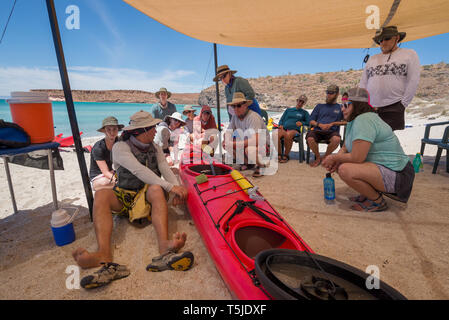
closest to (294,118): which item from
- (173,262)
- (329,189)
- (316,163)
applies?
(316,163)

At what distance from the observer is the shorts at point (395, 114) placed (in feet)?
9.58

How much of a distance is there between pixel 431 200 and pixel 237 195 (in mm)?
2335

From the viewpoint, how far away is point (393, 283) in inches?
56.4

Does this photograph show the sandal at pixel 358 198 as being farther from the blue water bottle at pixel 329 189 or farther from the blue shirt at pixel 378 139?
the blue shirt at pixel 378 139

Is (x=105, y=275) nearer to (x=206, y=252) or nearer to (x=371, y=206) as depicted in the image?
(x=206, y=252)

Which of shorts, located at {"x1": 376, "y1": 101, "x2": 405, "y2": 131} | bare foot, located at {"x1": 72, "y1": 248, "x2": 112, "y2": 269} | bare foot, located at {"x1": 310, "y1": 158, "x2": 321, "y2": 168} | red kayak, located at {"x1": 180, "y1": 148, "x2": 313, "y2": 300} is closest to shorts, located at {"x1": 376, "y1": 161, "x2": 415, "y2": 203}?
shorts, located at {"x1": 376, "y1": 101, "x2": 405, "y2": 131}

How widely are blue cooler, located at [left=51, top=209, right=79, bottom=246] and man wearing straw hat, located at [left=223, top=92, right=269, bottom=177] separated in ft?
8.31

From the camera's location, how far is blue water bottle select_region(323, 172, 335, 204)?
8.38ft

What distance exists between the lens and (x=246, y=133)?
360 centimetres

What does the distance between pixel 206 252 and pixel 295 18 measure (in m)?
3.41

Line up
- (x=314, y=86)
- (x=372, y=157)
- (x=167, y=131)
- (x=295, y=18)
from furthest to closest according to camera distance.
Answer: (x=314, y=86) → (x=167, y=131) → (x=295, y=18) → (x=372, y=157)

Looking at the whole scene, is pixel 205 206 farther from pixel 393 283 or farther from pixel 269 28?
pixel 269 28

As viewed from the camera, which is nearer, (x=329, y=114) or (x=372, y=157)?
(x=372, y=157)
